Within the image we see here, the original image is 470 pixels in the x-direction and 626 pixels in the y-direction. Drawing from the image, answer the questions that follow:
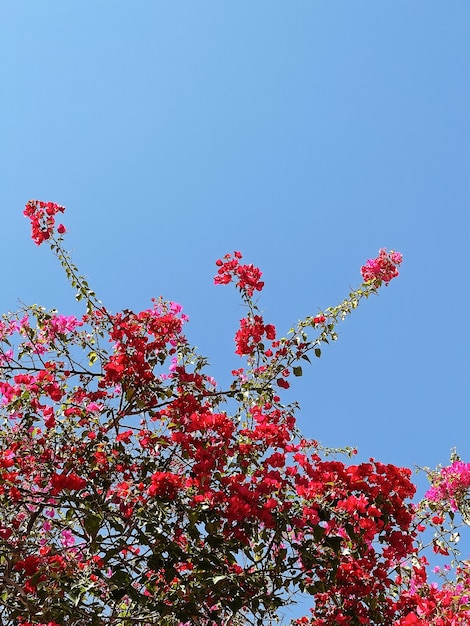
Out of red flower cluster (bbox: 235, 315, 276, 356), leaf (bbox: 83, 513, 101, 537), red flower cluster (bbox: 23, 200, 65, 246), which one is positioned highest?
red flower cluster (bbox: 23, 200, 65, 246)

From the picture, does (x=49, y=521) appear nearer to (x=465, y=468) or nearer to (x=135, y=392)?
(x=135, y=392)

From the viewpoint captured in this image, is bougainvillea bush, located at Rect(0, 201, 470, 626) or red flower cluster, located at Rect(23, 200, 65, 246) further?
red flower cluster, located at Rect(23, 200, 65, 246)

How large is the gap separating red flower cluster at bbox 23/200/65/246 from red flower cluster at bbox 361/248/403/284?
2.63 meters

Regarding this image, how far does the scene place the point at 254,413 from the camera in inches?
153

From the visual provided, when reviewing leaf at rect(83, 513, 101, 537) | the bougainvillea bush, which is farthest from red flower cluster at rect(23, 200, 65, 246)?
leaf at rect(83, 513, 101, 537)

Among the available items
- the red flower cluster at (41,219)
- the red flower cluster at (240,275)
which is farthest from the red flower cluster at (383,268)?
the red flower cluster at (41,219)

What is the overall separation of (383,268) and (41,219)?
292cm

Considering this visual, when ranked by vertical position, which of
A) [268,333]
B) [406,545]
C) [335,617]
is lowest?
[335,617]

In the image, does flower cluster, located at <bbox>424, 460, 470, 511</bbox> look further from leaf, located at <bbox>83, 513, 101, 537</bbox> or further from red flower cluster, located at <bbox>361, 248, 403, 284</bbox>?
leaf, located at <bbox>83, 513, 101, 537</bbox>

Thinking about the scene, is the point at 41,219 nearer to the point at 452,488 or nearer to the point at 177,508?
the point at 177,508

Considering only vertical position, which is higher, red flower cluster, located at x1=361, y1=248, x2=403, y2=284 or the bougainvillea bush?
red flower cluster, located at x1=361, y1=248, x2=403, y2=284

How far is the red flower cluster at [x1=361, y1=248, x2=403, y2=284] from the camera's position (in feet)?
15.9

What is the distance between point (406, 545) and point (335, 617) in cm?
58

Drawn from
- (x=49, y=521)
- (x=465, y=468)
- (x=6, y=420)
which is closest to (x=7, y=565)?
(x=49, y=521)
